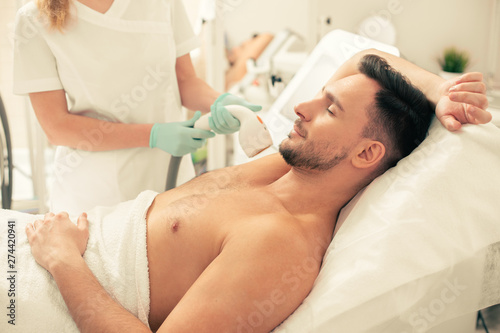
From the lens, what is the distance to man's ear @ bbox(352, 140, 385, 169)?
122cm

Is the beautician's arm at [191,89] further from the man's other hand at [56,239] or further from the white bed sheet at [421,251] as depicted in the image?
the white bed sheet at [421,251]

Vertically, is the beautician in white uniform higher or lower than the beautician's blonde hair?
lower

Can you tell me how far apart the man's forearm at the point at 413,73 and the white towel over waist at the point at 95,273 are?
739 millimetres

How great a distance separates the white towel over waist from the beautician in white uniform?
0.35 m

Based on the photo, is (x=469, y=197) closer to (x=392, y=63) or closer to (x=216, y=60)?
(x=392, y=63)

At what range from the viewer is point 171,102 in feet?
5.83

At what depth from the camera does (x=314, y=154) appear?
127cm

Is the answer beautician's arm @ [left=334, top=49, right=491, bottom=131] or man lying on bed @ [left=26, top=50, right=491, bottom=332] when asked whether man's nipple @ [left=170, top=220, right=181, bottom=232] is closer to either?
man lying on bed @ [left=26, top=50, right=491, bottom=332]

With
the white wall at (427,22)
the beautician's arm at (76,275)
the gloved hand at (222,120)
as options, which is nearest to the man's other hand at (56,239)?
the beautician's arm at (76,275)

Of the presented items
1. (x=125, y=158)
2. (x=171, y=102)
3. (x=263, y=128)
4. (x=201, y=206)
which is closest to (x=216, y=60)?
(x=171, y=102)

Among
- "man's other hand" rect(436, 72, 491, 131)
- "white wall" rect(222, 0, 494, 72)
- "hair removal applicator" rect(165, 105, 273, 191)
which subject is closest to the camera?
"man's other hand" rect(436, 72, 491, 131)

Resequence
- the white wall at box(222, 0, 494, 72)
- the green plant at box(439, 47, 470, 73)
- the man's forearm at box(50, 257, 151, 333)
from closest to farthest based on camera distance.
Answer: the man's forearm at box(50, 257, 151, 333) → the green plant at box(439, 47, 470, 73) → the white wall at box(222, 0, 494, 72)

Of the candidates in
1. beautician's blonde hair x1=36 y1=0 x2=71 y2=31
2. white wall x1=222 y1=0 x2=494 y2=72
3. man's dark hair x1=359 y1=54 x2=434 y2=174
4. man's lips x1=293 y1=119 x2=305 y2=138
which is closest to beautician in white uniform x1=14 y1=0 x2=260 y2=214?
beautician's blonde hair x1=36 y1=0 x2=71 y2=31

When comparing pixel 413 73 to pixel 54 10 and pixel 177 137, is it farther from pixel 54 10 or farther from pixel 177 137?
pixel 54 10
